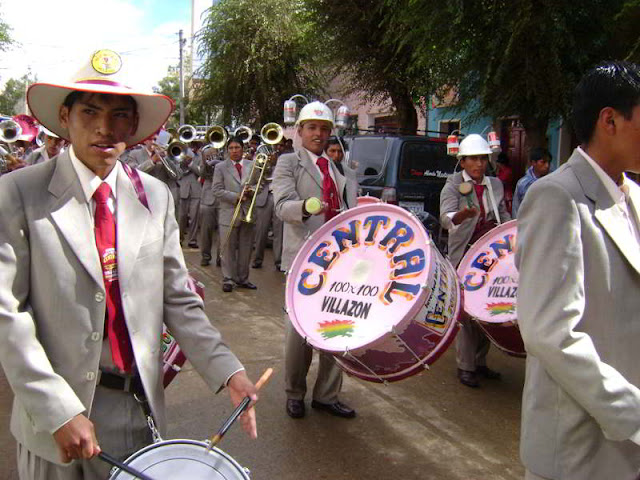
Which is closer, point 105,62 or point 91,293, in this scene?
point 91,293

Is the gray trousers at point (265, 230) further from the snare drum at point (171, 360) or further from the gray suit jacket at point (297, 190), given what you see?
the snare drum at point (171, 360)

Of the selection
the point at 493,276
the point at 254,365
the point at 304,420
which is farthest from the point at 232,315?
the point at 493,276

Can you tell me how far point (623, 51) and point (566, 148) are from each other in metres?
5.29

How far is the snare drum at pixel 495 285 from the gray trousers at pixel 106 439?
2.88 meters

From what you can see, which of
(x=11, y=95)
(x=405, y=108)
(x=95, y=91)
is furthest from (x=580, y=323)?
(x=11, y=95)

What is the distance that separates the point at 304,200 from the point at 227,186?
4.99 meters

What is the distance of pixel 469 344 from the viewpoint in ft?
17.0

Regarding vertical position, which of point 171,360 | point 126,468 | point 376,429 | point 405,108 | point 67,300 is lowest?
point 376,429

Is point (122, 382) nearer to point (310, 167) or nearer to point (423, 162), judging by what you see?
Answer: point (310, 167)

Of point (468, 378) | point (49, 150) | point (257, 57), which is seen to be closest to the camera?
point (468, 378)

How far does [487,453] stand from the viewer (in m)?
3.96

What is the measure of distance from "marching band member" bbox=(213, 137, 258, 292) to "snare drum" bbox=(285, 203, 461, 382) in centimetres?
485

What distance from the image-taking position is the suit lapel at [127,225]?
76.1 inches

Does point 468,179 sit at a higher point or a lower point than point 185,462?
higher
